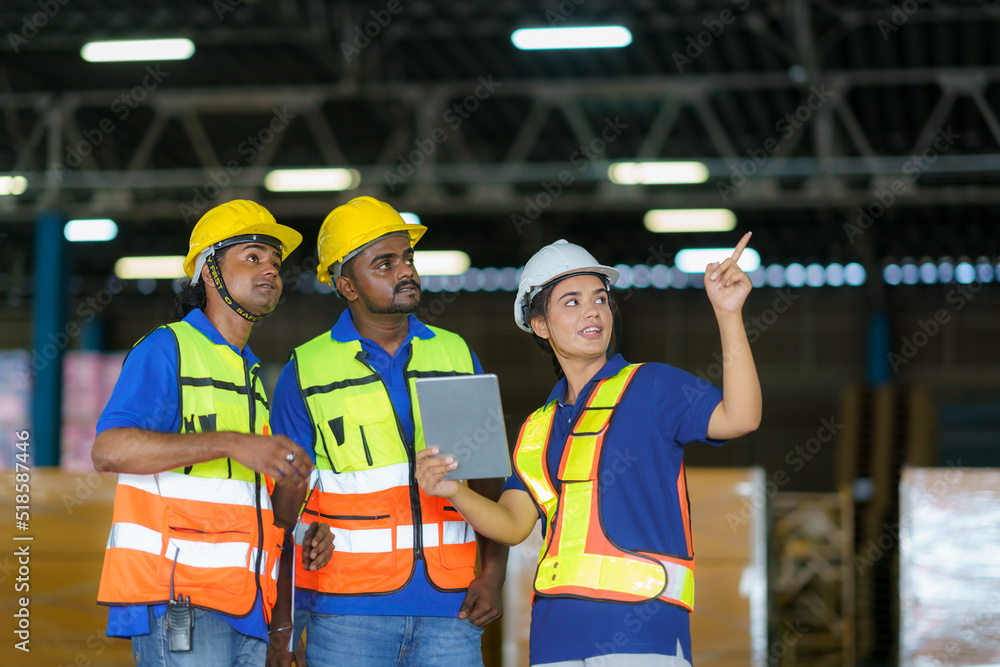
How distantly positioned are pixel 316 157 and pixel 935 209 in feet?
38.1

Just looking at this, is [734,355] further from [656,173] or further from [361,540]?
[656,173]

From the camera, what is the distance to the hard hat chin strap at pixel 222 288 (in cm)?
318

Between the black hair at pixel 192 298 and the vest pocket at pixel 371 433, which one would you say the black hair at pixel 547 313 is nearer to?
the vest pocket at pixel 371 433

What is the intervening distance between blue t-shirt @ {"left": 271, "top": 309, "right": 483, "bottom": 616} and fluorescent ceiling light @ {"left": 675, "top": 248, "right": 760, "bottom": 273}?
16.8m

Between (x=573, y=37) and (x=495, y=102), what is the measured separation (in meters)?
3.63

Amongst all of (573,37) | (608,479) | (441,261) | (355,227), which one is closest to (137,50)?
(573,37)

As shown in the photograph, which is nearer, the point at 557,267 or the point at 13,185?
the point at 557,267

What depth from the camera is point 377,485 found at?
3.24 metres

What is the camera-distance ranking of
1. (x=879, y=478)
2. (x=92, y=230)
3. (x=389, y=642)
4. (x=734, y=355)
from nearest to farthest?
(x=734, y=355), (x=389, y=642), (x=879, y=478), (x=92, y=230)

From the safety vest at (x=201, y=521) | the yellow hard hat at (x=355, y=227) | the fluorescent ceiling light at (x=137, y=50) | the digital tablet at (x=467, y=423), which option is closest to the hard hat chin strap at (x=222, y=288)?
the safety vest at (x=201, y=521)

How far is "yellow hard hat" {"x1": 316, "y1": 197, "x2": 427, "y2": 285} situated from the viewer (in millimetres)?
3439

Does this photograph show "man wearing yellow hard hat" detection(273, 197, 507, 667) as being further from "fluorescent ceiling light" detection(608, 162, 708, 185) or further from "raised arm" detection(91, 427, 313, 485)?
"fluorescent ceiling light" detection(608, 162, 708, 185)

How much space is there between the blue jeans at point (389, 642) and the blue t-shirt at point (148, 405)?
0.26 metres

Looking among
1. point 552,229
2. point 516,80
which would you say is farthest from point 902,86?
point 552,229
